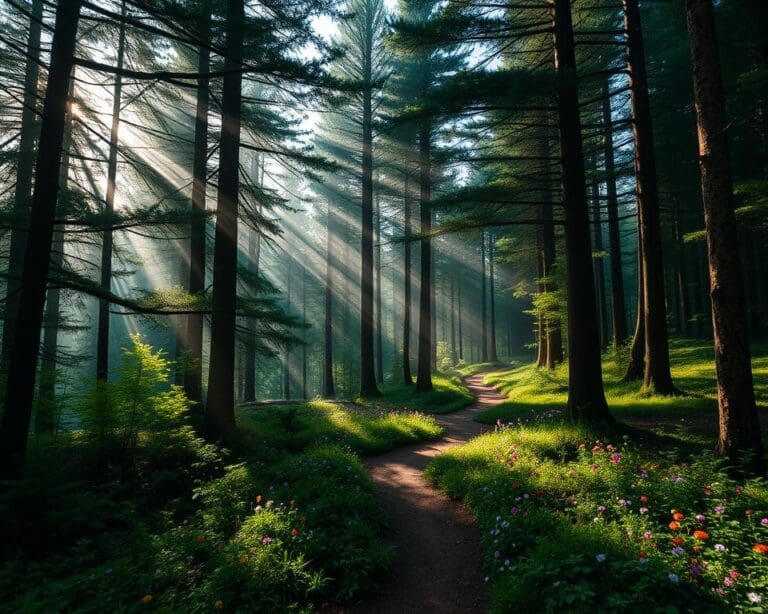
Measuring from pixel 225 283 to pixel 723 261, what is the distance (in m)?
8.51

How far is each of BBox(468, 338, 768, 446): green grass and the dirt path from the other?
4.81 m

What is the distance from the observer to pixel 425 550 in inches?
181

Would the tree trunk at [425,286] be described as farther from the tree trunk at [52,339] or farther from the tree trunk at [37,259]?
the tree trunk at [37,259]

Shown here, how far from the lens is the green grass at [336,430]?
841cm

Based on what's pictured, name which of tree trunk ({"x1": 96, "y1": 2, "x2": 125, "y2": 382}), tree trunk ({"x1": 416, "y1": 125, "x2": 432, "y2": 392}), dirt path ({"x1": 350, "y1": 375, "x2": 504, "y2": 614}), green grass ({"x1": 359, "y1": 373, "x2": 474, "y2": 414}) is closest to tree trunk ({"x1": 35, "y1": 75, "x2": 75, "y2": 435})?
tree trunk ({"x1": 96, "y1": 2, "x2": 125, "y2": 382})

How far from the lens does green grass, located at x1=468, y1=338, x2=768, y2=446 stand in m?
8.35

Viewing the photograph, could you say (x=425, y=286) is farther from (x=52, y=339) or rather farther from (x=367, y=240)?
(x=52, y=339)

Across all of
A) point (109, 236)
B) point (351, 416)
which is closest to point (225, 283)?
point (351, 416)

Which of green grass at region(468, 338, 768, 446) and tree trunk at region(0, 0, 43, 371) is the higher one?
tree trunk at region(0, 0, 43, 371)

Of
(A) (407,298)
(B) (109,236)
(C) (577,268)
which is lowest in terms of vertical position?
(C) (577,268)

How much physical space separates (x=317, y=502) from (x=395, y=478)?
2.53m

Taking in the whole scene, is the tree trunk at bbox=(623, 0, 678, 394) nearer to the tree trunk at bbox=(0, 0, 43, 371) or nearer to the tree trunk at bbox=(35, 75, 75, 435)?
the tree trunk at bbox=(35, 75, 75, 435)

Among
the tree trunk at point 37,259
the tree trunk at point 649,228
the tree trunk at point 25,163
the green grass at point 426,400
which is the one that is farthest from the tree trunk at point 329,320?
the tree trunk at point 37,259

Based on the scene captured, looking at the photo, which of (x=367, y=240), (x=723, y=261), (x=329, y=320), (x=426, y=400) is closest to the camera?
(x=723, y=261)
